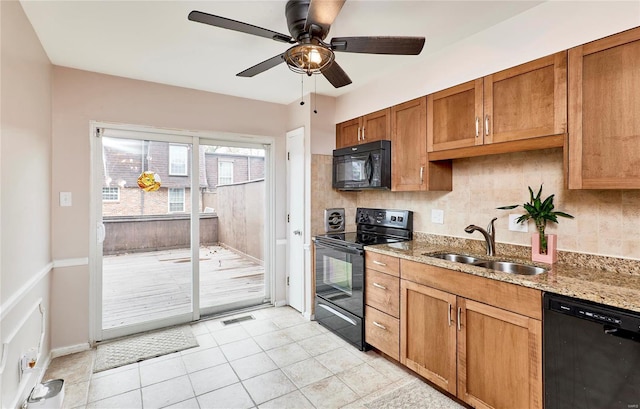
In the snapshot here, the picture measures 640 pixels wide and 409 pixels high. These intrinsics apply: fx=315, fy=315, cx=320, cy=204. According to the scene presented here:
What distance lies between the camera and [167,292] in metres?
3.35

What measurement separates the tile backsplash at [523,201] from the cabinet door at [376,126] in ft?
2.01

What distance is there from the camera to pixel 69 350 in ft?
8.93

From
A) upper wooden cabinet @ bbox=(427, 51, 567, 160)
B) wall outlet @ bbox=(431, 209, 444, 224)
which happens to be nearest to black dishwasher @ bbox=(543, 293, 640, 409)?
upper wooden cabinet @ bbox=(427, 51, 567, 160)

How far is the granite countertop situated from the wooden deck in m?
1.90

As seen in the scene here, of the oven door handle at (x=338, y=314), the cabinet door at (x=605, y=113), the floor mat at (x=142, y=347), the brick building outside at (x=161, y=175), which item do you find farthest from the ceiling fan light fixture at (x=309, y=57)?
the floor mat at (x=142, y=347)

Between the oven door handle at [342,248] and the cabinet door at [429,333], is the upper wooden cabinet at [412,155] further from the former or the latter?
the cabinet door at [429,333]

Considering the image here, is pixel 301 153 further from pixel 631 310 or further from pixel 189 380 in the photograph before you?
pixel 631 310

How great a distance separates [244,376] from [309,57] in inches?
88.9

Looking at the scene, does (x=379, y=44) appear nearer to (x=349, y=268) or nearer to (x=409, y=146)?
(x=409, y=146)

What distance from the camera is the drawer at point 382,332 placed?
243cm

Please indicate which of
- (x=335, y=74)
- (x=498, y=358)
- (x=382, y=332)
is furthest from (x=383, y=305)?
(x=335, y=74)

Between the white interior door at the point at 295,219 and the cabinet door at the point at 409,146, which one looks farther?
the white interior door at the point at 295,219

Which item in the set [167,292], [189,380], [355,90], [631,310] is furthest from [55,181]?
[631,310]

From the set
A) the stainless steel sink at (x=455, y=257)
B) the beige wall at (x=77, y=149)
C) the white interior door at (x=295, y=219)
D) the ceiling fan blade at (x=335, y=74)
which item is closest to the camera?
the ceiling fan blade at (x=335, y=74)
